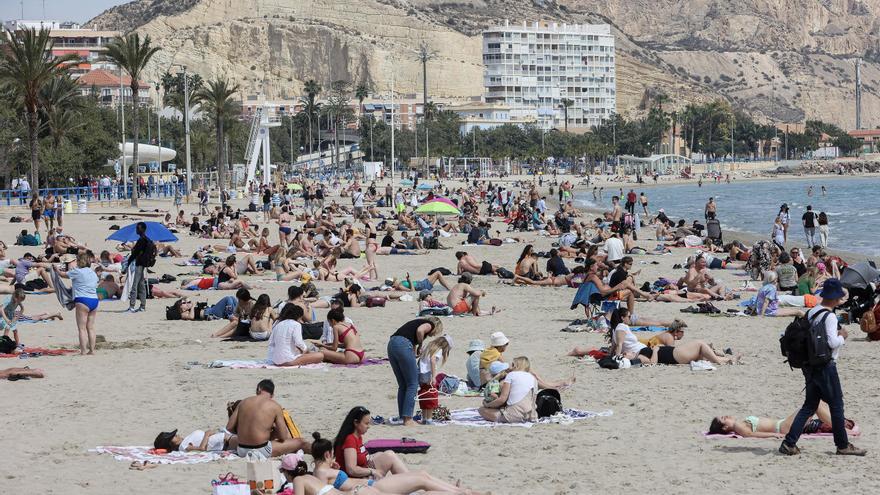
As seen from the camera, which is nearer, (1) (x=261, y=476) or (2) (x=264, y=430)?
(1) (x=261, y=476)

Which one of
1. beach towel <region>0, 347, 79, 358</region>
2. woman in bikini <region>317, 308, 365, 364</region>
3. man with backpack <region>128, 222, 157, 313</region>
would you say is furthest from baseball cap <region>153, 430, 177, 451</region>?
man with backpack <region>128, 222, 157, 313</region>

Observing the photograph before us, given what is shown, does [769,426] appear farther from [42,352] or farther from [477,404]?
[42,352]

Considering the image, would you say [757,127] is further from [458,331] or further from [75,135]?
[458,331]

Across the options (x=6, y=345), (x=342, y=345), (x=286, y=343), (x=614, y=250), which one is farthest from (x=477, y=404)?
(x=614, y=250)

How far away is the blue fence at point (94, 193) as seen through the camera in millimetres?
44625

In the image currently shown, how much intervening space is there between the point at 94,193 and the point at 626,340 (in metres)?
39.6

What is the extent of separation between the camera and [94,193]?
162 ft

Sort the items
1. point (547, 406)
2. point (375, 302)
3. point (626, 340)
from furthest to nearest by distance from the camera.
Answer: point (375, 302), point (626, 340), point (547, 406)

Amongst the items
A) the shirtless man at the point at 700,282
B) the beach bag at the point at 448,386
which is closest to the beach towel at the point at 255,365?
the beach bag at the point at 448,386

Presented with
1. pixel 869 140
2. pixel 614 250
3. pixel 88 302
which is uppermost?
pixel 869 140

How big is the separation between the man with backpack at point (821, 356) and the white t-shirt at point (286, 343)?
5612 mm

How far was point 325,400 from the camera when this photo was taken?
443 inches

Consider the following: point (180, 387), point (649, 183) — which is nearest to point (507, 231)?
point (180, 387)

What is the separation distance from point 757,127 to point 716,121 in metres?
5.40
